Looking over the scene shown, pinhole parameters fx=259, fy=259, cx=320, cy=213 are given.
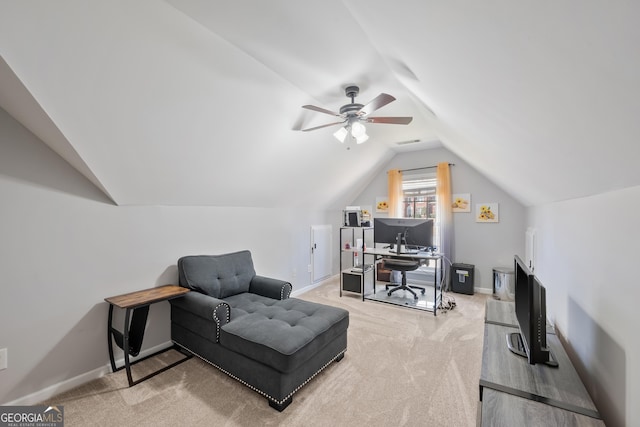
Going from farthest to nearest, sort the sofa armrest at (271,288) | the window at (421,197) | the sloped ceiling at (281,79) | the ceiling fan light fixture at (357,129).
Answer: the window at (421,197), the sofa armrest at (271,288), the ceiling fan light fixture at (357,129), the sloped ceiling at (281,79)

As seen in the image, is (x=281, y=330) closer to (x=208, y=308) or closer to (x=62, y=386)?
(x=208, y=308)

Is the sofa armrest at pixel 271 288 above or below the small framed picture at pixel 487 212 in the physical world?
below

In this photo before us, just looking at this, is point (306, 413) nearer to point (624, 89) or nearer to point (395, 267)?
point (624, 89)

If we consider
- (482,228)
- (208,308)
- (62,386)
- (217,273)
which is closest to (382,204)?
(482,228)

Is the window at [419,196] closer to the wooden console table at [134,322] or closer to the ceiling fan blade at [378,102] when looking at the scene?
the ceiling fan blade at [378,102]

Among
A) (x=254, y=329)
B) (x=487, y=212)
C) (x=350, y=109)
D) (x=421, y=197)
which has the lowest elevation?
(x=254, y=329)

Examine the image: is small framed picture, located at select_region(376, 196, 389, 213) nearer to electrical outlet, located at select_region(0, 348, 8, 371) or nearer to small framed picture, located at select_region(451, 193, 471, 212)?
small framed picture, located at select_region(451, 193, 471, 212)

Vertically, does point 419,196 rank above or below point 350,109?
below

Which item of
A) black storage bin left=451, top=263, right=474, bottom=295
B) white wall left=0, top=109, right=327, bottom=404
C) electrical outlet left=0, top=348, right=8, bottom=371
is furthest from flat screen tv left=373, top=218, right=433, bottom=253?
electrical outlet left=0, top=348, right=8, bottom=371

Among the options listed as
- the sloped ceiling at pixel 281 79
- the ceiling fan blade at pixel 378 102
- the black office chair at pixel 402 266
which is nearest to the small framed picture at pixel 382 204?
the black office chair at pixel 402 266

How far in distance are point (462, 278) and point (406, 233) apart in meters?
1.49

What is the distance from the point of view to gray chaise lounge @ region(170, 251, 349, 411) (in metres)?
1.93

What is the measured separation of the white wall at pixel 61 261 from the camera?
1.89 meters

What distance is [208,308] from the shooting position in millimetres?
2301
